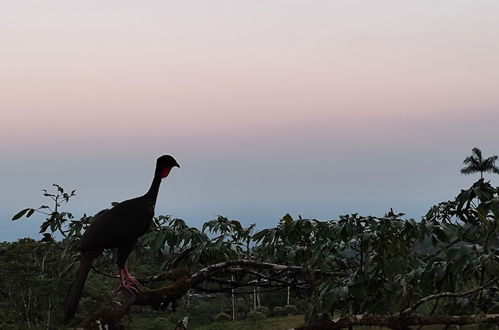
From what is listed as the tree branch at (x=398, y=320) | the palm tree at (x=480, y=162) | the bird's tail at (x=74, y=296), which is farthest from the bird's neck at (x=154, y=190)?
the palm tree at (x=480, y=162)

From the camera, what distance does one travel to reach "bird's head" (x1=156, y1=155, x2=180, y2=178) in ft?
20.7

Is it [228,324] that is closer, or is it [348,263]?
[348,263]

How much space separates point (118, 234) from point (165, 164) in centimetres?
113

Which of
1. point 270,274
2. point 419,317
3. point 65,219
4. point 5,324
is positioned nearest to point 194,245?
point 270,274

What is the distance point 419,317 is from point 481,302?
112cm

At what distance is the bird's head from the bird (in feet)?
0.45

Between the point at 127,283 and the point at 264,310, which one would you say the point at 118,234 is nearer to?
the point at 127,283

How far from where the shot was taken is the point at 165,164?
20.7ft

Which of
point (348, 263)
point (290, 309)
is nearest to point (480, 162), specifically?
point (290, 309)

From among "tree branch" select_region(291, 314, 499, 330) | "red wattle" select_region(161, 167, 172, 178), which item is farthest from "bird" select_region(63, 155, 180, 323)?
"tree branch" select_region(291, 314, 499, 330)

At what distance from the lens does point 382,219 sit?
4.71 metres

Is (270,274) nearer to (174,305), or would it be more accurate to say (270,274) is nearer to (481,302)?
(174,305)

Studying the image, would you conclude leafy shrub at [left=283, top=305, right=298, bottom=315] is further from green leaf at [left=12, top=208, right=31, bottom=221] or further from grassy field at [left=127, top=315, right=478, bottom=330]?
green leaf at [left=12, top=208, right=31, bottom=221]

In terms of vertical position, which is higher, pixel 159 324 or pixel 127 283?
pixel 127 283
